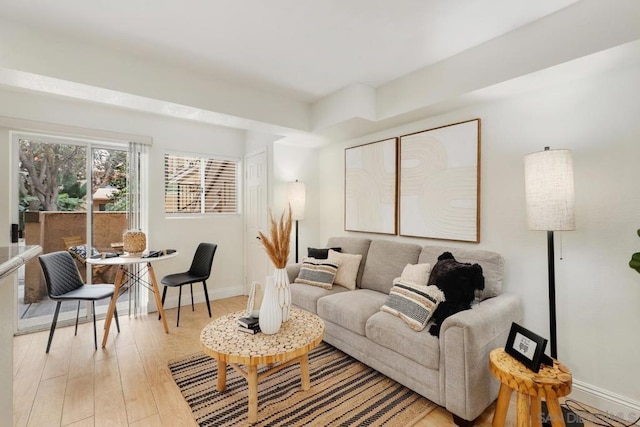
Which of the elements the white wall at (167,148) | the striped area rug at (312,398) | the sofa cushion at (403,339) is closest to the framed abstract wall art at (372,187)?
the sofa cushion at (403,339)

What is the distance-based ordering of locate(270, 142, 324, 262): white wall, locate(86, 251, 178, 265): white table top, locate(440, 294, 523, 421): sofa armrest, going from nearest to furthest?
locate(440, 294, 523, 421): sofa armrest → locate(86, 251, 178, 265): white table top → locate(270, 142, 324, 262): white wall

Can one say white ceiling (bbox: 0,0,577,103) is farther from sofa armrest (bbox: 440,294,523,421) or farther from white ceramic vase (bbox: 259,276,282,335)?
sofa armrest (bbox: 440,294,523,421)

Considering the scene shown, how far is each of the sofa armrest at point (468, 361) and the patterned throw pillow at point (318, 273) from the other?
140cm

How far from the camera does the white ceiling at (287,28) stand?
1888 millimetres

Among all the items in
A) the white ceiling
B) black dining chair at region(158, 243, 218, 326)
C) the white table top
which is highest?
the white ceiling

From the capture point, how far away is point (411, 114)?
2889mm

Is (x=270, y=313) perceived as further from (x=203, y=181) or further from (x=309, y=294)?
(x=203, y=181)

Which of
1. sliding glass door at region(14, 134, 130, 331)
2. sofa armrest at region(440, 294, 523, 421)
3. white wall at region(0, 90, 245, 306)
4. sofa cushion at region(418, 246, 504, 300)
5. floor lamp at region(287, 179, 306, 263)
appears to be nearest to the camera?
sofa armrest at region(440, 294, 523, 421)

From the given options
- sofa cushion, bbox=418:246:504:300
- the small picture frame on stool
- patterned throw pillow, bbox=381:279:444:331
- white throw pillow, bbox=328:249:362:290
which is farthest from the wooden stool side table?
white throw pillow, bbox=328:249:362:290

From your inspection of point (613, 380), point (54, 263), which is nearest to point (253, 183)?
point (54, 263)

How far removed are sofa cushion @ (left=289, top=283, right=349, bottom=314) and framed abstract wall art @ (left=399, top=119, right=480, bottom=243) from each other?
98 centimetres

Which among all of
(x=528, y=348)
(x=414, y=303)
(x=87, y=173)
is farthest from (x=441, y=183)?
(x=87, y=173)

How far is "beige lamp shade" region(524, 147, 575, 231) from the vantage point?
6.07 feet

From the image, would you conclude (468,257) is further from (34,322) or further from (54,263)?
(34,322)
